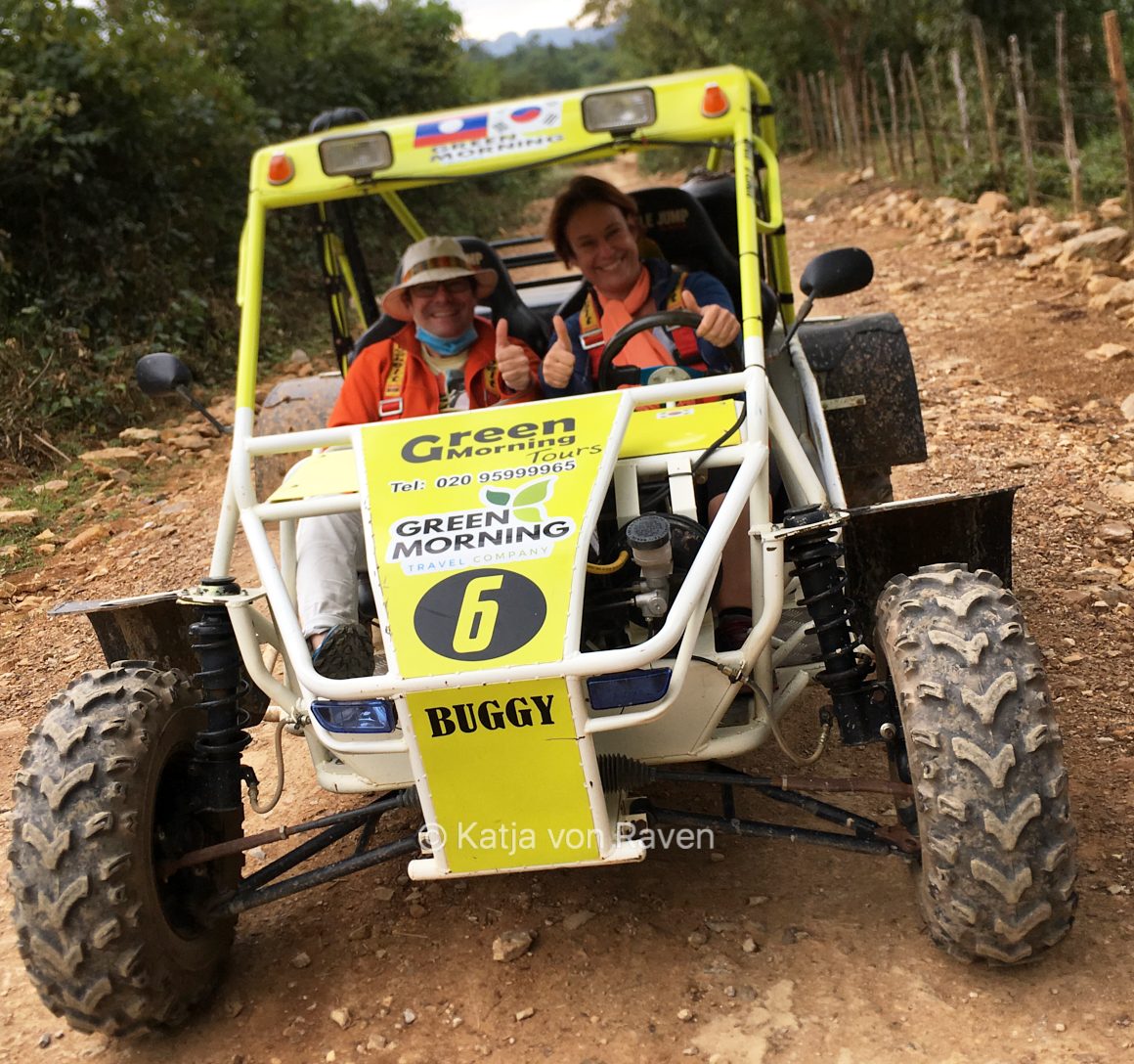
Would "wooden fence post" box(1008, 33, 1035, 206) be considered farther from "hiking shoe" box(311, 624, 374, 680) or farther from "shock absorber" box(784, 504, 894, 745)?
"hiking shoe" box(311, 624, 374, 680)

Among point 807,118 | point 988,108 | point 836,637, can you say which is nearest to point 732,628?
point 836,637

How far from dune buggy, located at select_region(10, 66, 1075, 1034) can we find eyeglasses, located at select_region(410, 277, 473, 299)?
80 centimetres

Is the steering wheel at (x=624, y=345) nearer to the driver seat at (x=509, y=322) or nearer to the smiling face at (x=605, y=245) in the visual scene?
the smiling face at (x=605, y=245)

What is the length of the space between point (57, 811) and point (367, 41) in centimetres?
1647

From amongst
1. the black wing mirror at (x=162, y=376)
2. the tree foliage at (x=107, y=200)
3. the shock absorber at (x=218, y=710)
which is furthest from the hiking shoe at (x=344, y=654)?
the tree foliage at (x=107, y=200)

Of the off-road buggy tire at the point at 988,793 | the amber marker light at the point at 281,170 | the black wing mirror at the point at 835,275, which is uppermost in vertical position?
the amber marker light at the point at 281,170

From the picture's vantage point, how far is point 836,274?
3.74 meters

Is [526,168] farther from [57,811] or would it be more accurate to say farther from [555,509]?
[57,811]

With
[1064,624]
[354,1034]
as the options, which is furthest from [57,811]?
[1064,624]

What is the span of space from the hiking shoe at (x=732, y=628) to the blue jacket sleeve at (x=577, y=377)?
112 centimetres

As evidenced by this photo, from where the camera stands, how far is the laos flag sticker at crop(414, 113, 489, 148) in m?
4.05

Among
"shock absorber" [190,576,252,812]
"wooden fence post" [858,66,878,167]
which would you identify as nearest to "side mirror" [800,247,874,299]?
"shock absorber" [190,576,252,812]

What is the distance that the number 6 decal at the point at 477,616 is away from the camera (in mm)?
2744

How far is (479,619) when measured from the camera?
2785 mm
